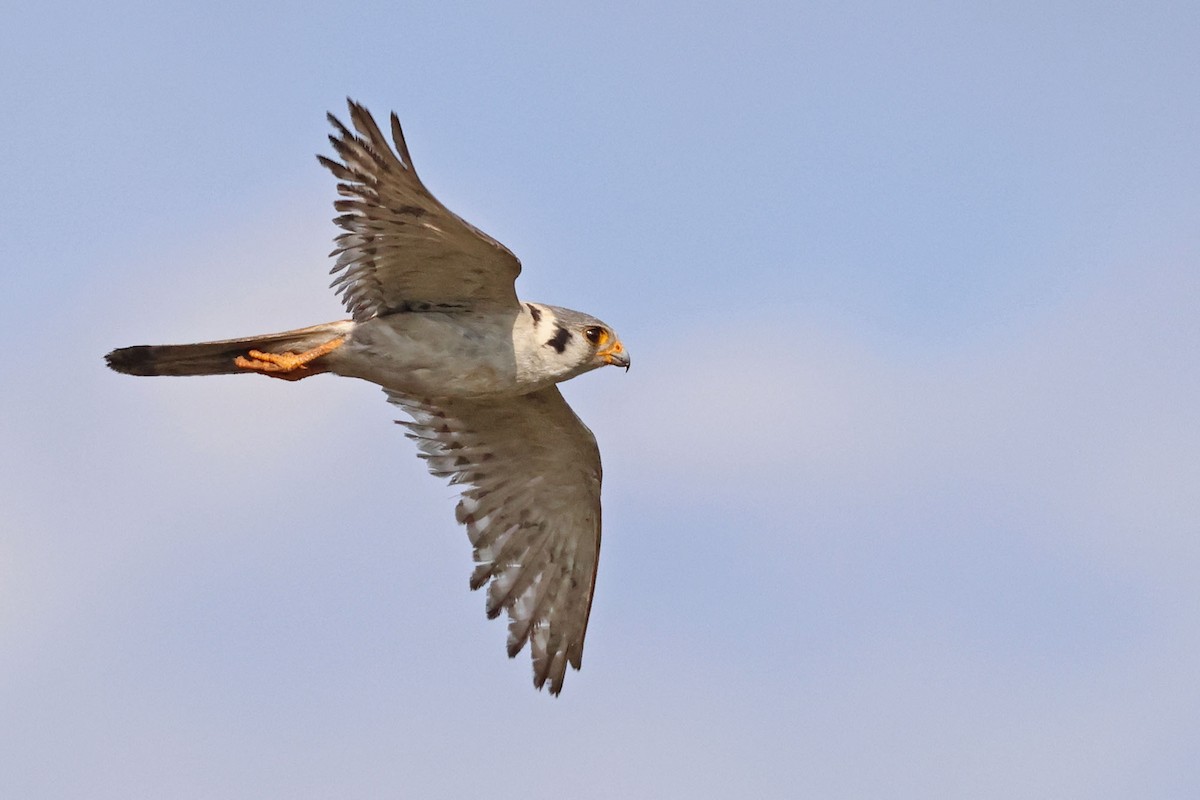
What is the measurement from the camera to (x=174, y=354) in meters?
11.2

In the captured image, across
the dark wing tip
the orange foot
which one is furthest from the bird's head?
the dark wing tip

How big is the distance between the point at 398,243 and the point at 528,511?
9.95ft

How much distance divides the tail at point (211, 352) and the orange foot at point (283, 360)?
0.04 meters

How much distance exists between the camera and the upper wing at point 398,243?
33.6ft

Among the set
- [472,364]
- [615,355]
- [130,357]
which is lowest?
[130,357]

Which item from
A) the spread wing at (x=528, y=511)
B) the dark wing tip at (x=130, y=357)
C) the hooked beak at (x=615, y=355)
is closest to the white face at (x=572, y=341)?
the hooked beak at (x=615, y=355)

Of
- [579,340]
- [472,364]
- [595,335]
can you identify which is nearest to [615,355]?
[595,335]

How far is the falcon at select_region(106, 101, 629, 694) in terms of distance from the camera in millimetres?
10648

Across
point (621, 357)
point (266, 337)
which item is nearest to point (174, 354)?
point (266, 337)

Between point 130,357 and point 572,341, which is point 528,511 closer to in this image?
point 572,341

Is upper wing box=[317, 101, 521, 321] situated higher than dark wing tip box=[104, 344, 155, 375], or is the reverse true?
upper wing box=[317, 101, 521, 321]

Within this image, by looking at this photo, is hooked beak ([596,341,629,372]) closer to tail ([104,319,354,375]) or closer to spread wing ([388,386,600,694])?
spread wing ([388,386,600,694])

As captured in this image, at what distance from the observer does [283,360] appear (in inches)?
444

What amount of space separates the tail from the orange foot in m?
0.04
